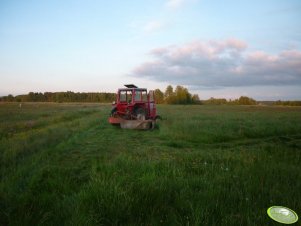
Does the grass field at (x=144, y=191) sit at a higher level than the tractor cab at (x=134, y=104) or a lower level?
lower

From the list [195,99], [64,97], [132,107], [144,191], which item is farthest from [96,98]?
[144,191]

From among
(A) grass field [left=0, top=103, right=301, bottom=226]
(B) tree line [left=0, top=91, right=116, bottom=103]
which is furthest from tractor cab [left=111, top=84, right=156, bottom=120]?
(B) tree line [left=0, top=91, right=116, bottom=103]

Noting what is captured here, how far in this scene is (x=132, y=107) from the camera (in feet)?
45.8

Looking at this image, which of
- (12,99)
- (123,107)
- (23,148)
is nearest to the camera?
(23,148)

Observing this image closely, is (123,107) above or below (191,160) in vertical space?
above

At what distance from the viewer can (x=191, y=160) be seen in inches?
238

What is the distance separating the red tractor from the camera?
1366 centimetres

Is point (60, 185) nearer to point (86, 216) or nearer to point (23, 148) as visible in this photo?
point (86, 216)

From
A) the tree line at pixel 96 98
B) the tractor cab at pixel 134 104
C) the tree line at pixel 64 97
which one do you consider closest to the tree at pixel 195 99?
the tree line at pixel 96 98

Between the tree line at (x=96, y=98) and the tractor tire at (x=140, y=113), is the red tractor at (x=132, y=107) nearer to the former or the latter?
the tractor tire at (x=140, y=113)

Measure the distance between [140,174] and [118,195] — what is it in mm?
1204

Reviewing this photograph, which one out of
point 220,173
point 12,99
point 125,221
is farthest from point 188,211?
point 12,99

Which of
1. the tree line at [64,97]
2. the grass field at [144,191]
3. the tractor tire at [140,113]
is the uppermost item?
the tree line at [64,97]

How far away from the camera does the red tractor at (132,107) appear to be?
13658 mm
